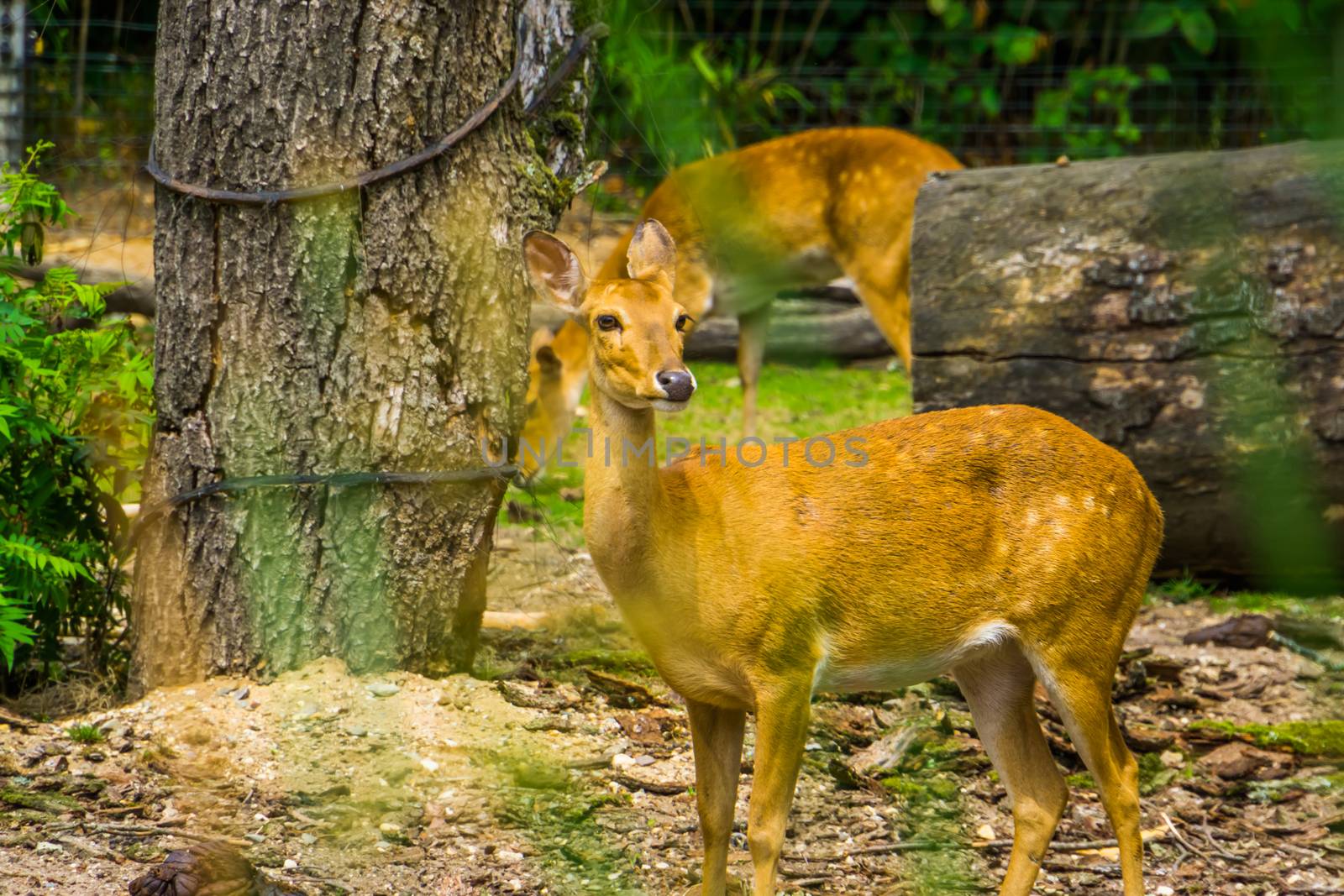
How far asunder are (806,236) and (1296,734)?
14.8ft

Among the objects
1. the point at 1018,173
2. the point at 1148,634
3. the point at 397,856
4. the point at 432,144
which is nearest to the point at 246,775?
the point at 397,856

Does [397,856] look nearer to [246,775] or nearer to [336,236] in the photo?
[246,775]

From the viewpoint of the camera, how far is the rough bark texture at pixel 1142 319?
5371mm

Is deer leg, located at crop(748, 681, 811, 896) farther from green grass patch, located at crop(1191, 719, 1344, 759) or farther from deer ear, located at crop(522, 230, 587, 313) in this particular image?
green grass patch, located at crop(1191, 719, 1344, 759)

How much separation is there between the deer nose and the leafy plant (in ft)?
6.40

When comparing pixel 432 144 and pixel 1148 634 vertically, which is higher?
pixel 432 144

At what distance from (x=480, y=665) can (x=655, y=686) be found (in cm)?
57

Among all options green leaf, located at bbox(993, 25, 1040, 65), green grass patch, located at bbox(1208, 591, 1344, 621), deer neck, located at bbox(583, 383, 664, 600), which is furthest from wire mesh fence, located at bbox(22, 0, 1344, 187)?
deer neck, located at bbox(583, 383, 664, 600)

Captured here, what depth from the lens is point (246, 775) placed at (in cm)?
390

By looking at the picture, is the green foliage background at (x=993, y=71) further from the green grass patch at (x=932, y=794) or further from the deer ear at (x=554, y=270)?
the deer ear at (x=554, y=270)

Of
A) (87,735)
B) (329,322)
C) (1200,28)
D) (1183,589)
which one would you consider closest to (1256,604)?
(1183,589)

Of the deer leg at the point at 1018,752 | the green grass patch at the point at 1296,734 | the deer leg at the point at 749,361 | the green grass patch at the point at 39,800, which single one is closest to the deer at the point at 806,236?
the deer leg at the point at 749,361

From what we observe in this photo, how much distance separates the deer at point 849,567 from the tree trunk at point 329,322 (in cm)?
74

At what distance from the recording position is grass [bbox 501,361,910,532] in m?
8.14
